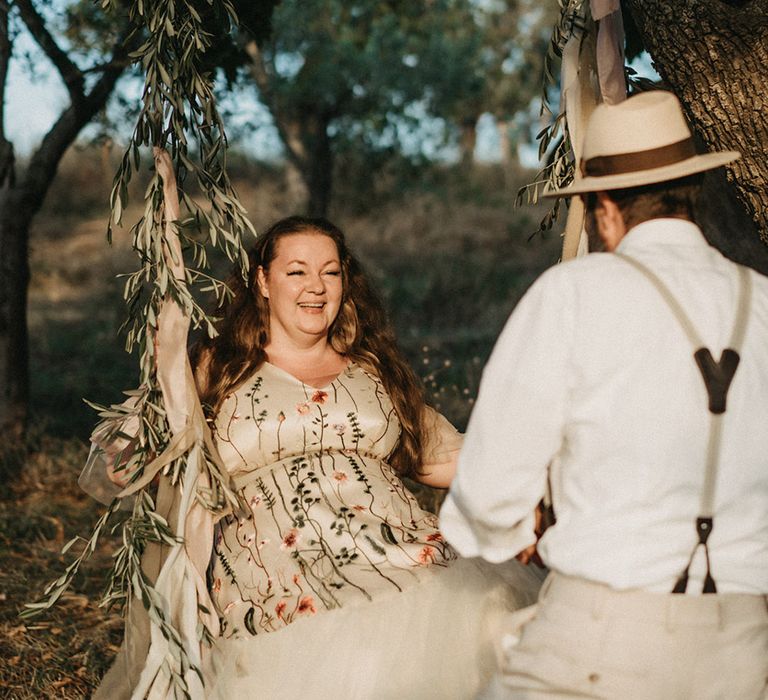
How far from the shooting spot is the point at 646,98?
2348 millimetres

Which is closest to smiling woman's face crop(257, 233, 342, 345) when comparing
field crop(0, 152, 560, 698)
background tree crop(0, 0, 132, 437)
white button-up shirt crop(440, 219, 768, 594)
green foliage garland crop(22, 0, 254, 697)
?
green foliage garland crop(22, 0, 254, 697)

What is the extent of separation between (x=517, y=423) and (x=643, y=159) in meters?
0.63

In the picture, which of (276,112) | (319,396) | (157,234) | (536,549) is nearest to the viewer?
(536,549)

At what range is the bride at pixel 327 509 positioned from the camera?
3135 mm

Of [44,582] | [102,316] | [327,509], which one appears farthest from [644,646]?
[102,316]

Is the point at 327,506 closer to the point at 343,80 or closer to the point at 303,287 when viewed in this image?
the point at 303,287

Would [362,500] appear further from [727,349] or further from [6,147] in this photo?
[6,147]

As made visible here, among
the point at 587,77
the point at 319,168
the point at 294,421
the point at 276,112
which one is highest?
the point at 276,112

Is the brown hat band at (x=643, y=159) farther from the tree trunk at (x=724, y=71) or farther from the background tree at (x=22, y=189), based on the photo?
the background tree at (x=22, y=189)

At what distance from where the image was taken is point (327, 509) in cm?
352

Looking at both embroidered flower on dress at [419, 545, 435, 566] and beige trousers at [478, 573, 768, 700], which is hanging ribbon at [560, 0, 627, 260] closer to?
embroidered flower on dress at [419, 545, 435, 566]

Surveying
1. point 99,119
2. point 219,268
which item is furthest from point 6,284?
point 219,268

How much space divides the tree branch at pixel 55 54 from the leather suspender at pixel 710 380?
Result: 5.97 m

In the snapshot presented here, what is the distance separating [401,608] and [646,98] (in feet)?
5.56
